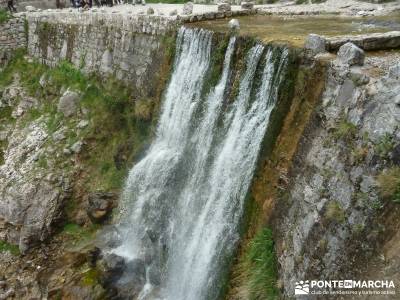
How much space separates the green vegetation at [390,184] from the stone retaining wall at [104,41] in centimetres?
775

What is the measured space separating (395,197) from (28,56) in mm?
17115

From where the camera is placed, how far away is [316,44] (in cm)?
715

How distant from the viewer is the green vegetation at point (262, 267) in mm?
6777

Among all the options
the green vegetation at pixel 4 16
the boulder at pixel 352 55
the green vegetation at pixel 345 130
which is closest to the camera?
the green vegetation at pixel 345 130

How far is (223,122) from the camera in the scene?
8.92m

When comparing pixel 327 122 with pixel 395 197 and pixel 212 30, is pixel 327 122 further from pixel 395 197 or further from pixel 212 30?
pixel 212 30

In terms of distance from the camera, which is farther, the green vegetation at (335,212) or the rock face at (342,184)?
the green vegetation at (335,212)

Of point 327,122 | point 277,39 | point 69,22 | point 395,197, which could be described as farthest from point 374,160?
point 69,22

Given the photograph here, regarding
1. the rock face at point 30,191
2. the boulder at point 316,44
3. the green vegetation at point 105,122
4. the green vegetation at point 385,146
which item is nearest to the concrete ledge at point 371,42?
the boulder at point 316,44

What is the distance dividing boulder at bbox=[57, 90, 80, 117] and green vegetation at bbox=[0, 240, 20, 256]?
455cm

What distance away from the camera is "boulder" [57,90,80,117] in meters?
14.5

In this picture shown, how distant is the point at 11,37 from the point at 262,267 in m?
16.2

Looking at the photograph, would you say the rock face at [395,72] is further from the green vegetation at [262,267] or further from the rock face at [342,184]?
the green vegetation at [262,267]

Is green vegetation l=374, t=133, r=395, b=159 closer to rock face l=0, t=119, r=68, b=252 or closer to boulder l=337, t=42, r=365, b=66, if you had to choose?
boulder l=337, t=42, r=365, b=66
